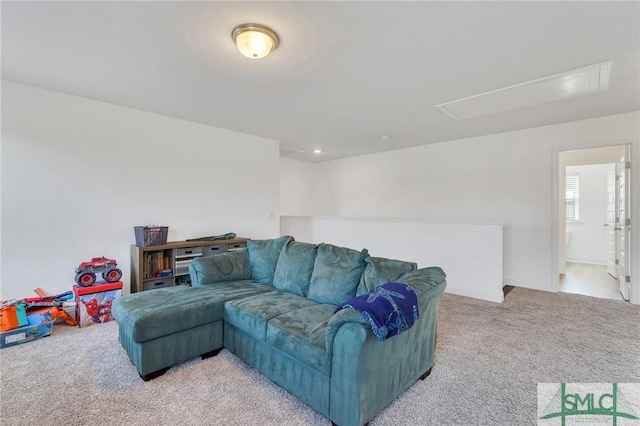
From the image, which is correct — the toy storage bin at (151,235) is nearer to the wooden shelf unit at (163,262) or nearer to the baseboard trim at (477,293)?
the wooden shelf unit at (163,262)

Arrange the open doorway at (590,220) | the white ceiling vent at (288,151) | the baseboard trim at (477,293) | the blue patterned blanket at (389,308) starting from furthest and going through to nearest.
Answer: the white ceiling vent at (288,151), the open doorway at (590,220), the baseboard trim at (477,293), the blue patterned blanket at (389,308)

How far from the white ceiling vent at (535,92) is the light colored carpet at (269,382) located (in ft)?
8.07

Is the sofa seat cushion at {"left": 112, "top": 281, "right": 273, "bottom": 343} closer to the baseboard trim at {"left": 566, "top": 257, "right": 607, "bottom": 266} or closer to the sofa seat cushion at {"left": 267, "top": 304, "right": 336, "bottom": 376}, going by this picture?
the sofa seat cushion at {"left": 267, "top": 304, "right": 336, "bottom": 376}

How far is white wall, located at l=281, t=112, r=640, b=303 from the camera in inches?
162

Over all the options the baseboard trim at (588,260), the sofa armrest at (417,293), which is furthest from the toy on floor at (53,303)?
the baseboard trim at (588,260)

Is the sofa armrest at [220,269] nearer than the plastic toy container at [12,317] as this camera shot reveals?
No

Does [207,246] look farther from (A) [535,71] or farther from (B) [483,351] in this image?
(A) [535,71]

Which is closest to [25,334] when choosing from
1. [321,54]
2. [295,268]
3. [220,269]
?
[220,269]

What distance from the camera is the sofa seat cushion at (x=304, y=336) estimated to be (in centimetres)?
167

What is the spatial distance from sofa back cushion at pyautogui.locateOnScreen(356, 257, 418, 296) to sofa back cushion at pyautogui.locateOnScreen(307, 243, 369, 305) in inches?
2.8

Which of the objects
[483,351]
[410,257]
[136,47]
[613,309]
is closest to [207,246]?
[136,47]

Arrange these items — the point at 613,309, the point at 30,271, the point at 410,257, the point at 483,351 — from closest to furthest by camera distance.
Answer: the point at 483,351, the point at 30,271, the point at 613,309, the point at 410,257

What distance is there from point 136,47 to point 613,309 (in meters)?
5.71

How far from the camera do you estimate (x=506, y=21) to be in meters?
1.95
